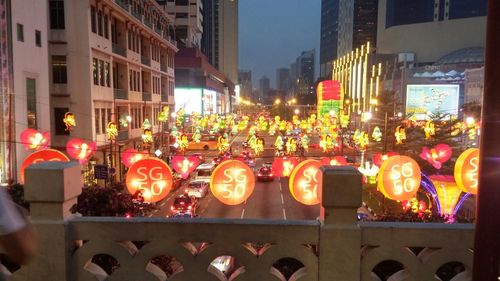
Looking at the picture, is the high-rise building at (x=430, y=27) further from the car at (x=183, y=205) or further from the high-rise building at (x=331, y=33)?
the car at (x=183, y=205)

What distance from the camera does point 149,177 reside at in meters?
13.6

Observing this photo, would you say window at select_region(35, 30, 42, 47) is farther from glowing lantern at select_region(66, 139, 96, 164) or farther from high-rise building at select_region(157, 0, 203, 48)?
high-rise building at select_region(157, 0, 203, 48)

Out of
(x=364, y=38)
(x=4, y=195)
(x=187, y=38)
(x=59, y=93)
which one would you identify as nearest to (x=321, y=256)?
(x=4, y=195)

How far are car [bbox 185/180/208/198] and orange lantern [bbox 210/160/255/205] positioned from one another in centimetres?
1440

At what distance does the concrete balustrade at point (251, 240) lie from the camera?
3895mm

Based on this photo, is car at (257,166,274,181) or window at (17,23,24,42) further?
car at (257,166,274,181)

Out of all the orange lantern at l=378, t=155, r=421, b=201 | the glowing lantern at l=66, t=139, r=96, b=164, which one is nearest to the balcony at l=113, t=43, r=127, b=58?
the glowing lantern at l=66, t=139, r=96, b=164

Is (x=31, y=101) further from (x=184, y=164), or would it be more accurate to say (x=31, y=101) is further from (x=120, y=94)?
(x=120, y=94)

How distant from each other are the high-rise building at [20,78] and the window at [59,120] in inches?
154

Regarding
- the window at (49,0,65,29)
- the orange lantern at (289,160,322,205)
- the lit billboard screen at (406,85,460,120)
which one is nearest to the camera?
the orange lantern at (289,160,322,205)

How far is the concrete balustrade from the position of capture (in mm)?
3895

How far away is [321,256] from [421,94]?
64616 mm

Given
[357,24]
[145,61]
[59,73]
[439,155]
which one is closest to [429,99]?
[145,61]

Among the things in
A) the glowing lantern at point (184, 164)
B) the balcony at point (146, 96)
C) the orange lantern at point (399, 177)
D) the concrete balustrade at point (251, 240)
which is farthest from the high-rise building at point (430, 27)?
the concrete balustrade at point (251, 240)
